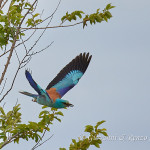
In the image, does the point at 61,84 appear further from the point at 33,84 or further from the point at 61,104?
the point at 33,84

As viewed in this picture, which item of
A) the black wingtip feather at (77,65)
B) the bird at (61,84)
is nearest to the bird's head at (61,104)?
the bird at (61,84)

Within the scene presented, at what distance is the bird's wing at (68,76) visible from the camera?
Answer: 333 inches

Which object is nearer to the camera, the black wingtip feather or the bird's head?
the bird's head

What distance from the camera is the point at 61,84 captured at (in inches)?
348

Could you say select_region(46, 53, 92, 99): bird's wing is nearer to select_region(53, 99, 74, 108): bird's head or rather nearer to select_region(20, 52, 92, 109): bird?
select_region(20, 52, 92, 109): bird

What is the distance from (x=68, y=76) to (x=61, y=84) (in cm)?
53

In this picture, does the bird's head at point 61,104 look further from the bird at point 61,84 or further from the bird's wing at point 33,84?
the bird's wing at point 33,84

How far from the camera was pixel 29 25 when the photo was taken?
28.5 ft

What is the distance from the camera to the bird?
24.4 ft

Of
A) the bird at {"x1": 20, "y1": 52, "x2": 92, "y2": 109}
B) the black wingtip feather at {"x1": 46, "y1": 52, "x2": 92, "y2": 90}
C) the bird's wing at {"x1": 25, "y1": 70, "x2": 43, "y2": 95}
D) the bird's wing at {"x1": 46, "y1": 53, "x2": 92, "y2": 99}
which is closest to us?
the bird's wing at {"x1": 25, "y1": 70, "x2": 43, "y2": 95}

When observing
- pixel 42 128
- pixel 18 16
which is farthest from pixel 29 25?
pixel 42 128

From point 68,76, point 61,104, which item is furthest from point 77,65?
point 61,104

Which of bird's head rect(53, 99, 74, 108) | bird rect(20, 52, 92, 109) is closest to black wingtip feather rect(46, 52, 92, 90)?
bird rect(20, 52, 92, 109)

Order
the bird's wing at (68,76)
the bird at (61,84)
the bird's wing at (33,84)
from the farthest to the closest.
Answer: the bird's wing at (68,76)
the bird at (61,84)
the bird's wing at (33,84)
